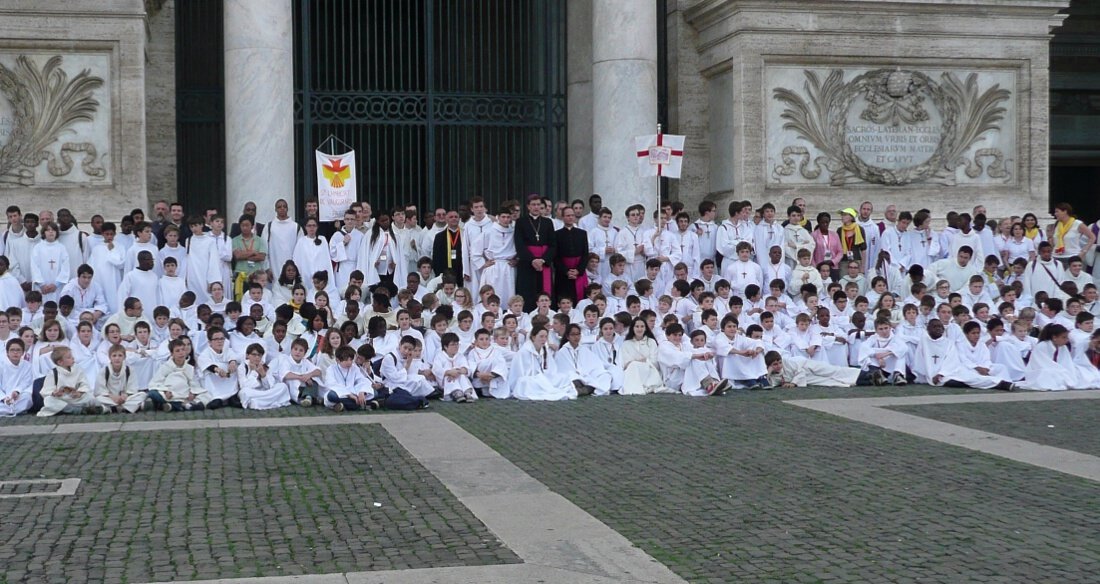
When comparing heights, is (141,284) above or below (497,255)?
below

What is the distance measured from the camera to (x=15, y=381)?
14211mm

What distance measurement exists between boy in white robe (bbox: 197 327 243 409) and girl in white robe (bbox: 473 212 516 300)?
395 cm

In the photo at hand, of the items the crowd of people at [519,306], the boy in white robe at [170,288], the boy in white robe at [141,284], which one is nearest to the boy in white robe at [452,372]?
the crowd of people at [519,306]

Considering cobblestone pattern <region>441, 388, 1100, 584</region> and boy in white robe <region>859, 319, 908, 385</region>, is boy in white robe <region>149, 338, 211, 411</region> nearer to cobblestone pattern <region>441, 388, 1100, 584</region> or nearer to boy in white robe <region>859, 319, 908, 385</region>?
cobblestone pattern <region>441, 388, 1100, 584</region>

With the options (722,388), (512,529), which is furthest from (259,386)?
(512,529)

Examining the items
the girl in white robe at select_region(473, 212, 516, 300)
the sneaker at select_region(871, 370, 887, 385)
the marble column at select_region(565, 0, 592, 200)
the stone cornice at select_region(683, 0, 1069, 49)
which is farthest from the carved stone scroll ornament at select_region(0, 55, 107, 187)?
the sneaker at select_region(871, 370, 887, 385)

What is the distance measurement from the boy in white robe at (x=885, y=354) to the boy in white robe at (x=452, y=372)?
4.69 meters

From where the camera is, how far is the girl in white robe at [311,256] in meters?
17.6

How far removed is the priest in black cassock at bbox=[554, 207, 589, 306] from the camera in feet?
58.3

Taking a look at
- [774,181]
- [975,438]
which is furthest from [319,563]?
[774,181]

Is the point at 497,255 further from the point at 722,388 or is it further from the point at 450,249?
the point at 722,388

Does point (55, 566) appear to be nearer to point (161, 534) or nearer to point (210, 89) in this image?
point (161, 534)

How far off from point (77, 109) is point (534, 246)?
6.67 metres

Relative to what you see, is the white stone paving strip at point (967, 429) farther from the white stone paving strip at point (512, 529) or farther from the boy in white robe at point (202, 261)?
the boy in white robe at point (202, 261)
